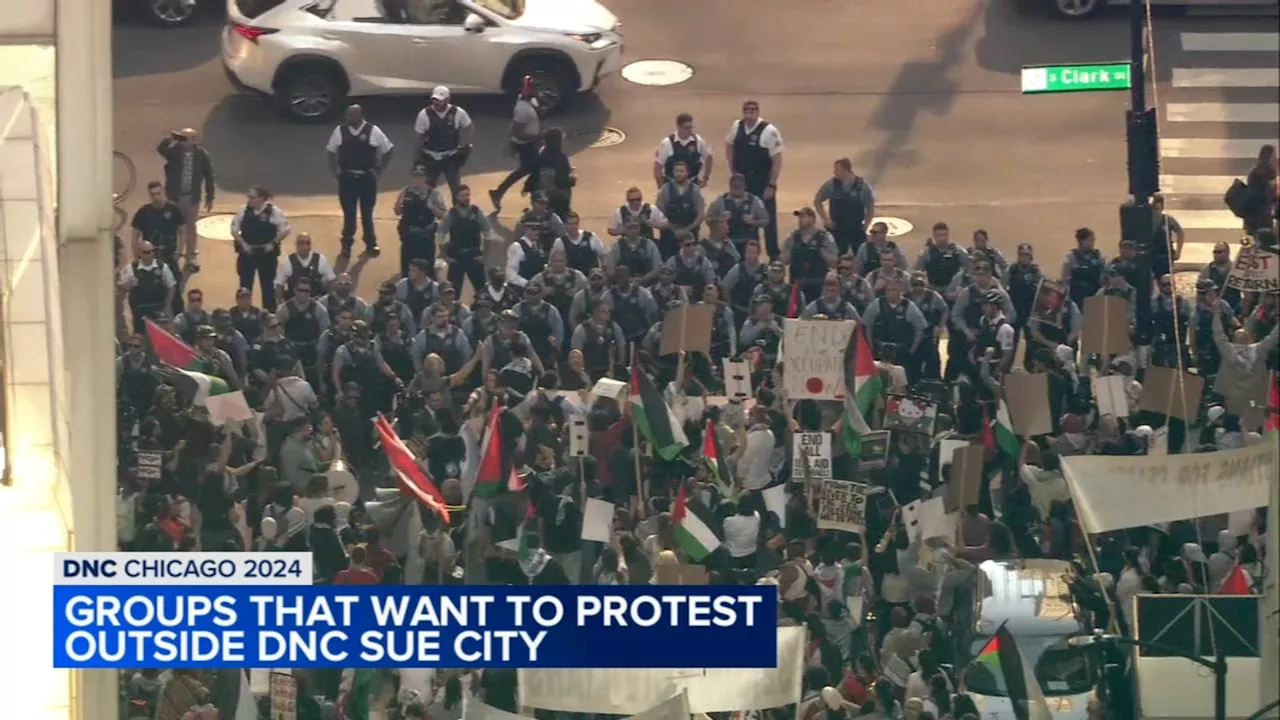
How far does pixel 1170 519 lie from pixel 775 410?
11.1 feet

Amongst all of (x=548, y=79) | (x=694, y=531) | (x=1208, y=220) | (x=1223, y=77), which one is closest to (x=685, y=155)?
(x=548, y=79)

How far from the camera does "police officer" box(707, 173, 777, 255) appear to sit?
23.3 meters

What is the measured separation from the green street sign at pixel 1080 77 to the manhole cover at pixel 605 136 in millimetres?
3908

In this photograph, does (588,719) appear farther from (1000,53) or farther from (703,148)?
(1000,53)

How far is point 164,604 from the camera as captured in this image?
17703 millimetres

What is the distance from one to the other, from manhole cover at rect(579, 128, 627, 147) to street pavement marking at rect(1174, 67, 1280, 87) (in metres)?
5.40

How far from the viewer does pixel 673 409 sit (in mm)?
21031

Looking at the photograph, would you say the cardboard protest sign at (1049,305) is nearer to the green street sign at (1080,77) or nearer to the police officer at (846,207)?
the police officer at (846,207)

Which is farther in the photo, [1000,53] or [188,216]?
[1000,53]

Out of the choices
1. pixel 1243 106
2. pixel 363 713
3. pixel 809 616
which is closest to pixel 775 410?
pixel 809 616

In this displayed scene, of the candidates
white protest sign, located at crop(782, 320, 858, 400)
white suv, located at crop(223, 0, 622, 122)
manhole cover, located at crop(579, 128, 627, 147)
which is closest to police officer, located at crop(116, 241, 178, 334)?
white suv, located at crop(223, 0, 622, 122)

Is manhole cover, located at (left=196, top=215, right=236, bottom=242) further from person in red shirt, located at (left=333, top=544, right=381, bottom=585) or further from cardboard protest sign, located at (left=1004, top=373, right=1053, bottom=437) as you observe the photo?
cardboard protest sign, located at (left=1004, top=373, right=1053, bottom=437)

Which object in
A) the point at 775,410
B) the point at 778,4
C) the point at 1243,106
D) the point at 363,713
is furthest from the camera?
the point at 778,4

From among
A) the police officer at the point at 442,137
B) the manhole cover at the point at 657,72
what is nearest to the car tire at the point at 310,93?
the police officer at the point at 442,137
